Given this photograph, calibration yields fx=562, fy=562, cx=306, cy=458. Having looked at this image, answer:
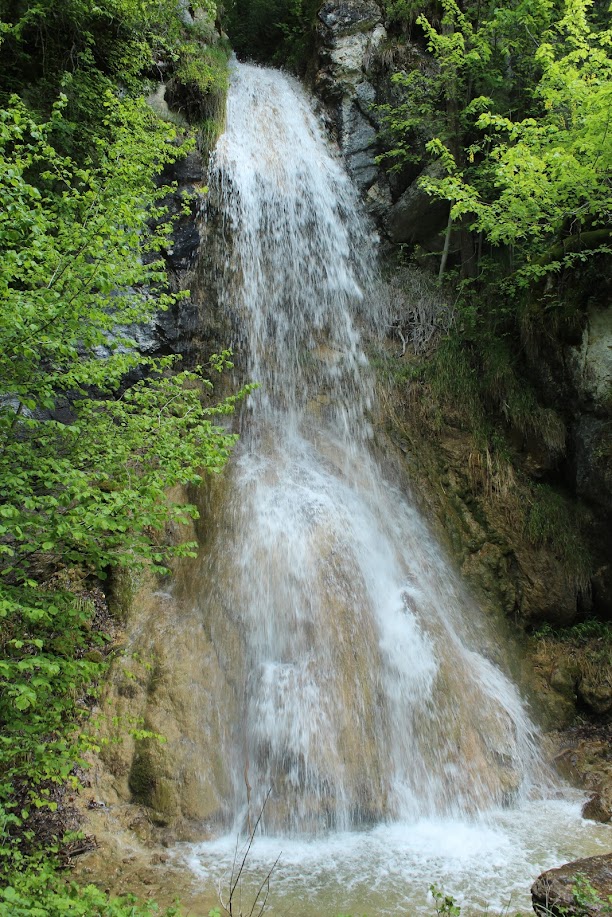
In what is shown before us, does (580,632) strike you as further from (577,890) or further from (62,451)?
(62,451)

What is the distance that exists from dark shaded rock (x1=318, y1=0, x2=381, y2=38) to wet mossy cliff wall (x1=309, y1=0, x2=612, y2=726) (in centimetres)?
680

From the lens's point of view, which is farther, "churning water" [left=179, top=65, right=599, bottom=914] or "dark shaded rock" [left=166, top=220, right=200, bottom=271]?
"dark shaded rock" [left=166, top=220, right=200, bottom=271]

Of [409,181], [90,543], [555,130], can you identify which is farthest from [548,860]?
[409,181]

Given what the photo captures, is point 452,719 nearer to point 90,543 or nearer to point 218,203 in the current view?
point 90,543

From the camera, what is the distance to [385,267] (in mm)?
10672

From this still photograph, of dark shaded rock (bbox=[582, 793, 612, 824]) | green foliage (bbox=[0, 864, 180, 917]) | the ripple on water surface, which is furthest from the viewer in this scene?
dark shaded rock (bbox=[582, 793, 612, 824])

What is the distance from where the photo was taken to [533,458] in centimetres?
818

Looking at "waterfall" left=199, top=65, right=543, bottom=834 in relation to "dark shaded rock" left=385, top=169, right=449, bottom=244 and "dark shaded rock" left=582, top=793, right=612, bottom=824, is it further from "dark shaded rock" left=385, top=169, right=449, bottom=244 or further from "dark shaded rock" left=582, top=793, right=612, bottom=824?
"dark shaded rock" left=385, top=169, right=449, bottom=244

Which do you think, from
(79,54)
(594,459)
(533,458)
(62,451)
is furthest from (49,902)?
(79,54)

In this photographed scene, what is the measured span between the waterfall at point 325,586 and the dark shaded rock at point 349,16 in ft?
13.2

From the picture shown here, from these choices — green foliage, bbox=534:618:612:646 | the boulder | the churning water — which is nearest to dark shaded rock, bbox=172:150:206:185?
the churning water

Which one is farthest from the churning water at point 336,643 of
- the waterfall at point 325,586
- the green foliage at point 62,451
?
the green foliage at point 62,451

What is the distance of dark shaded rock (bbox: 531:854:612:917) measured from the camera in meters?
2.82

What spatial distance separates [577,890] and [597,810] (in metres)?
2.86
